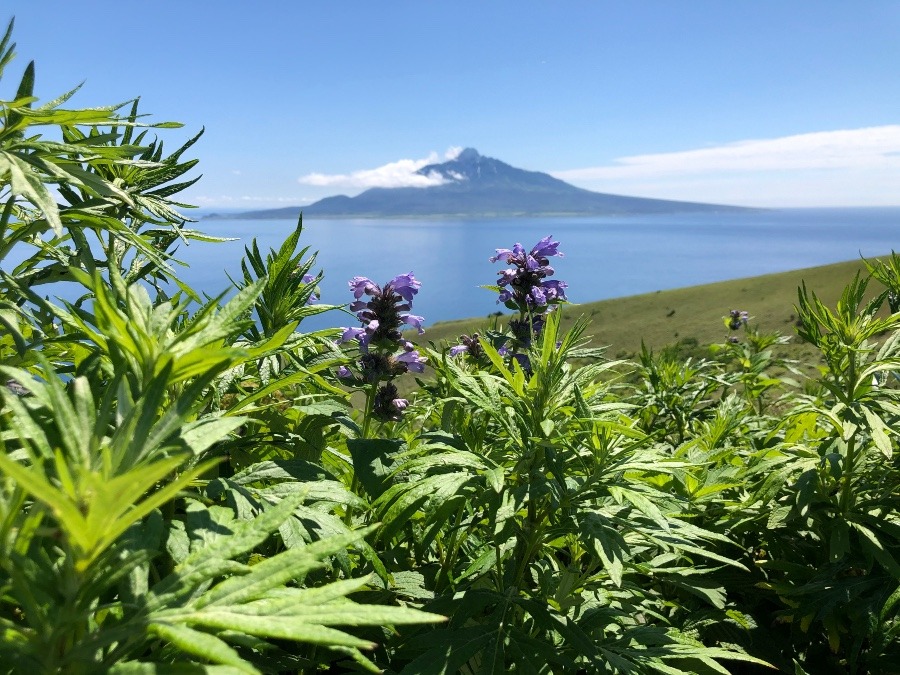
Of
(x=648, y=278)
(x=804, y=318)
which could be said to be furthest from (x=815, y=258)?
(x=804, y=318)

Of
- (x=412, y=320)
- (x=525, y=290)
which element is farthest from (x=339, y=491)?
(x=525, y=290)

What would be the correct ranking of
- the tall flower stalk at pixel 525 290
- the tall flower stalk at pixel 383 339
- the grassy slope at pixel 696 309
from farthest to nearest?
the grassy slope at pixel 696 309, the tall flower stalk at pixel 525 290, the tall flower stalk at pixel 383 339

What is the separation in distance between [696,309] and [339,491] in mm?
47539

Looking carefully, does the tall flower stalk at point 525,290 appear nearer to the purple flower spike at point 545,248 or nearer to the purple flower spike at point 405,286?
the purple flower spike at point 545,248

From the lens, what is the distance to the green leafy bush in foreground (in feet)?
2.35

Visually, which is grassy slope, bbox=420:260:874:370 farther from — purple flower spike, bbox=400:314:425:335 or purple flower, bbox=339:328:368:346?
purple flower, bbox=339:328:368:346

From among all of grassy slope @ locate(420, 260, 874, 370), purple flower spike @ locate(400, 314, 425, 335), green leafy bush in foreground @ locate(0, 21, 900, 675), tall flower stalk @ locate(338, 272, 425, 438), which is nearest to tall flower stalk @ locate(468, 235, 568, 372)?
green leafy bush in foreground @ locate(0, 21, 900, 675)

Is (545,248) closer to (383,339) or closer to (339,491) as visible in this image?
(383,339)

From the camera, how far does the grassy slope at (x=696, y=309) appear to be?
117 feet

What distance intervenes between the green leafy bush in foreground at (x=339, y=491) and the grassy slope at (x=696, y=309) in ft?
101

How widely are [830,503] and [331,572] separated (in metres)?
1.71

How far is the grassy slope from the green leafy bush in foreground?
101ft

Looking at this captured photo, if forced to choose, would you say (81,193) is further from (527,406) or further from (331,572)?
(527,406)

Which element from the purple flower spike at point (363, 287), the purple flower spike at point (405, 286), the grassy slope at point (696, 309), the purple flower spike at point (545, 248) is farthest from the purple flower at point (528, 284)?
the grassy slope at point (696, 309)
